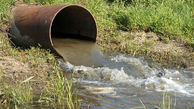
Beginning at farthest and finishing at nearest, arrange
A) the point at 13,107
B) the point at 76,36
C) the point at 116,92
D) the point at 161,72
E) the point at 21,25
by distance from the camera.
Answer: the point at 76,36
the point at 21,25
the point at 161,72
the point at 116,92
the point at 13,107

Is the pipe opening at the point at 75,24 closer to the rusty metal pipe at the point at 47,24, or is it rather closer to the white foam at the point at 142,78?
the rusty metal pipe at the point at 47,24

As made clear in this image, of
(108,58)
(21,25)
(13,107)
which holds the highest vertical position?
(21,25)

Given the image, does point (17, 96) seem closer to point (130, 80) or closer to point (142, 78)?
point (130, 80)

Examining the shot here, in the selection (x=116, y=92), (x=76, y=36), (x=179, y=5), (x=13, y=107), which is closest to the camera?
(x=13, y=107)

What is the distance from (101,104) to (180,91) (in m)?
1.27

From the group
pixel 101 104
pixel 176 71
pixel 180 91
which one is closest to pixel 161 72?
pixel 176 71

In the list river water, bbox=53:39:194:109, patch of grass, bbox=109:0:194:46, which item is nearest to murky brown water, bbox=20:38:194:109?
river water, bbox=53:39:194:109

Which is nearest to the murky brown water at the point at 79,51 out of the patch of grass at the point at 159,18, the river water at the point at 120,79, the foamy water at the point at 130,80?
the river water at the point at 120,79

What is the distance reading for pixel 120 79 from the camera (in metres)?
5.50

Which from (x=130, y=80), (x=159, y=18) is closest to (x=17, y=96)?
(x=130, y=80)

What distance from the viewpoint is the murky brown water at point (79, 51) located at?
6.25 meters

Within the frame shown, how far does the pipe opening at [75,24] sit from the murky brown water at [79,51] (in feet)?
0.82

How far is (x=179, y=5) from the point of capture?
8602 mm

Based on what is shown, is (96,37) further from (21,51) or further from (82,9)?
(21,51)
